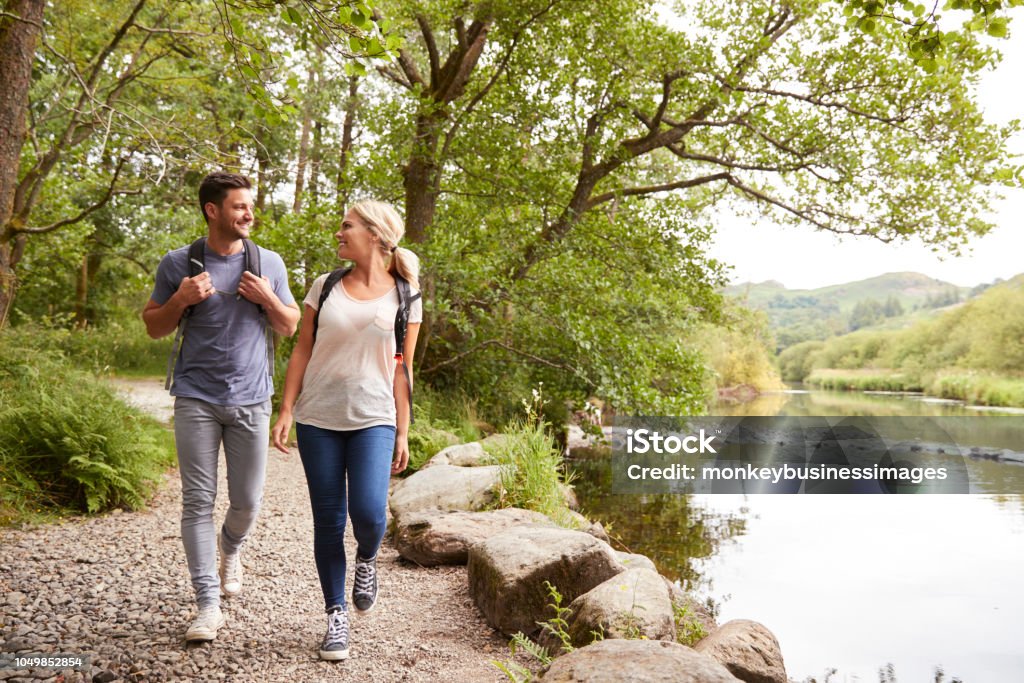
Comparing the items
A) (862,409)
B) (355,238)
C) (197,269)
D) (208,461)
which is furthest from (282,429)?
(862,409)

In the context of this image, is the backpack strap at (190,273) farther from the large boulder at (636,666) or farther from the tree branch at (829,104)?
the tree branch at (829,104)

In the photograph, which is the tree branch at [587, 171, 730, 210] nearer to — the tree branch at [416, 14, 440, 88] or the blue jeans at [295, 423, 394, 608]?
the tree branch at [416, 14, 440, 88]

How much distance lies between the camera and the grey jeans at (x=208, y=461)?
3271 mm

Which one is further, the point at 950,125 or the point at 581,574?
the point at 950,125

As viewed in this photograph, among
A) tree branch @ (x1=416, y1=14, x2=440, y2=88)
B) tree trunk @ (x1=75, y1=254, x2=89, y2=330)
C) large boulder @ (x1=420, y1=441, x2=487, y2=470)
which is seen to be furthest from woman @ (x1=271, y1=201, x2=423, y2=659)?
tree trunk @ (x1=75, y1=254, x2=89, y2=330)

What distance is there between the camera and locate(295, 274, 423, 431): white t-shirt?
3.13 meters

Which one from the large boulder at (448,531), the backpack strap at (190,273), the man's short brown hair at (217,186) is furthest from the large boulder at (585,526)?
the man's short brown hair at (217,186)

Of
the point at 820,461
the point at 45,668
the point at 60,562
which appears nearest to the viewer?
the point at 45,668

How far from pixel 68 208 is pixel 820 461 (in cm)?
1412

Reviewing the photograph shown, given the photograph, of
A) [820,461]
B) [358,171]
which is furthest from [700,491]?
[358,171]

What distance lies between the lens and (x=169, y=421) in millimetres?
9781

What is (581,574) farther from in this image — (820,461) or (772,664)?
(820,461)

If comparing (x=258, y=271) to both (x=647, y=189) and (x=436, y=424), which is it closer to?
(x=436, y=424)

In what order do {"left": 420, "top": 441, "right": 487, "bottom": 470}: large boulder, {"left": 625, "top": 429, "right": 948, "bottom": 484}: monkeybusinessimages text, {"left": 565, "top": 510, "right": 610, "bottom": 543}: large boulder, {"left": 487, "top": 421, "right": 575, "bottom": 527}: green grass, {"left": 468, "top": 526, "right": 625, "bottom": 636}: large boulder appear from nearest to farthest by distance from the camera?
{"left": 468, "top": 526, "right": 625, "bottom": 636}: large boulder < {"left": 565, "top": 510, "right": 610, "bottom": 543}: large boulder < {"left": 487, "top": 421, "right": 575, "bottom": 527}: green grass < {"left": 420, "top": 441, "right": 487, "bottom": 470}: large boulder < {"left": 625, "top": 429, "right": 948, "bottom": 484}: monkeybusinessimages text
